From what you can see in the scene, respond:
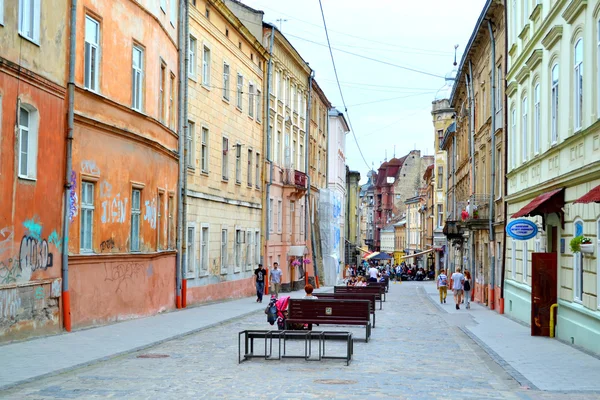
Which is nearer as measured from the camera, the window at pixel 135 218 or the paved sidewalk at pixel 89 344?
the paved sidewalk at pixel 89 344

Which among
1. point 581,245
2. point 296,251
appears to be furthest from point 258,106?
point 581,245

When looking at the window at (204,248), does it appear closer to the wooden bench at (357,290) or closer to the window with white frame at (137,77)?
the wooden bench at (357,290)

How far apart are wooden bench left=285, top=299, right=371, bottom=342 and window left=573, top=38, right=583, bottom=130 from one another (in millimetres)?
5764

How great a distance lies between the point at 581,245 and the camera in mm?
16859

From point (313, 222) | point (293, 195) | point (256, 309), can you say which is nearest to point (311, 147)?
point (313, 222)

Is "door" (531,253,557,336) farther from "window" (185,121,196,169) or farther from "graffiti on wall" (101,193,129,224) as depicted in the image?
"window" (185,121,196,169)

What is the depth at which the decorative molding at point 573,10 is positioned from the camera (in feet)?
56.4

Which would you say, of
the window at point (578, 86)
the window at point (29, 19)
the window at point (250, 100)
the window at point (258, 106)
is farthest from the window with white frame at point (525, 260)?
the window at point (258, 106)

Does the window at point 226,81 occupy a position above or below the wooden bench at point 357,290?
above

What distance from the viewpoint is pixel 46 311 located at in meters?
18.1

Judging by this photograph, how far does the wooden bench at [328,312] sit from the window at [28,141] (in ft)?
19.3

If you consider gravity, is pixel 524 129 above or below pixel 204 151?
below

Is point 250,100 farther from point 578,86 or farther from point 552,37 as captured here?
point 578,86

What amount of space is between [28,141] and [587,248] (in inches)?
435
